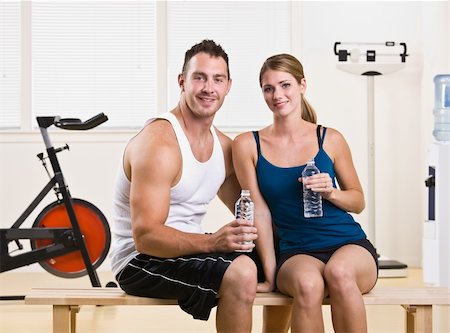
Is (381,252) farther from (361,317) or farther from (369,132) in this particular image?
(361,317)

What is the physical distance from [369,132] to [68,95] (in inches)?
86.6

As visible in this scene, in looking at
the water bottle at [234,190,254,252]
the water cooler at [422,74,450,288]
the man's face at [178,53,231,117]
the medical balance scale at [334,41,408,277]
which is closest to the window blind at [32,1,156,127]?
the medical balance scale at [334,41,408,277]

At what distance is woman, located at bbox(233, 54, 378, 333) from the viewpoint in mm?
2557

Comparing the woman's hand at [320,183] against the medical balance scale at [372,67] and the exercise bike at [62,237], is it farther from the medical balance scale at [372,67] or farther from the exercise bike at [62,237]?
the medical balance scale at [372,67]

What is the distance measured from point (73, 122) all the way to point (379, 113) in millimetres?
2690

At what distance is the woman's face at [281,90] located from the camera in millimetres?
2750

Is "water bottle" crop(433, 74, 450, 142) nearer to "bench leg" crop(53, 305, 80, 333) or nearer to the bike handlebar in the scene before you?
the bike handlebar

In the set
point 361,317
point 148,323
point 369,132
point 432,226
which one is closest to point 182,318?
point 148,323

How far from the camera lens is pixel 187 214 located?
2.74 metres

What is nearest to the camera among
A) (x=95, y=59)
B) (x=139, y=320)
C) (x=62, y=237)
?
(x=139, y=320)

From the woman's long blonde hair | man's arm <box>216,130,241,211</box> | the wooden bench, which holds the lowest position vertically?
the wooden bench

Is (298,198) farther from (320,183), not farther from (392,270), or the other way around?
(392,270)

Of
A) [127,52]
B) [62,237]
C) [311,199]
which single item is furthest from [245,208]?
[127,52]

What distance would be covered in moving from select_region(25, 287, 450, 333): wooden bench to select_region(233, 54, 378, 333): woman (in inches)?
2.0
